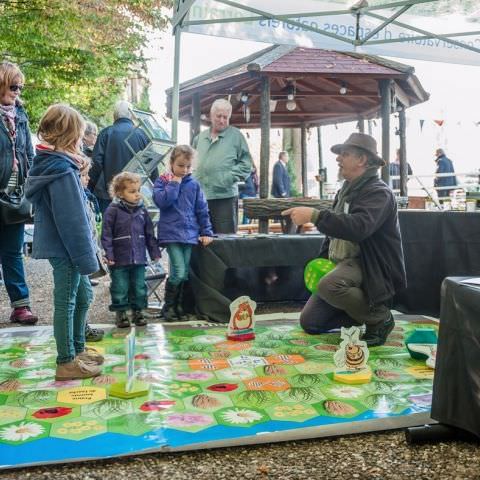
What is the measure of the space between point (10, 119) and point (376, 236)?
257 centimetres

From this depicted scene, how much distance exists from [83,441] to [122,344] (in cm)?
154

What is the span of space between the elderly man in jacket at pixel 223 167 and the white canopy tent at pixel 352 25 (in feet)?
1.21

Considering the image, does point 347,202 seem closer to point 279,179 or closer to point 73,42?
point 73,42

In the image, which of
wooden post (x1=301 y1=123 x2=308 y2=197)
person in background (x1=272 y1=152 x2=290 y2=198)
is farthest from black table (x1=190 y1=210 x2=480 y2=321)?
person in background (x1=272 y1=152 x2=290 y2=198)

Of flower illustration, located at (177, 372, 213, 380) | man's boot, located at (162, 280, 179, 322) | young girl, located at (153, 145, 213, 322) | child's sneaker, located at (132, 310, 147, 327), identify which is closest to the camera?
flower illustration, located at (177, 372, 213, 380)

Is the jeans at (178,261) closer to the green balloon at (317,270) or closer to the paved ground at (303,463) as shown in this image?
the green balloon at (317,270)

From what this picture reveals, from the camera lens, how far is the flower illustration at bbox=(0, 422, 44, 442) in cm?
221

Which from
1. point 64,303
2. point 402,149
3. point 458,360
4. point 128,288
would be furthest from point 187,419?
point 402,149

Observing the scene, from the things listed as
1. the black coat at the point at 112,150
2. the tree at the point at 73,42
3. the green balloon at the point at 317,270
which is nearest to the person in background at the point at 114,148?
the black coat at the point at 112,150

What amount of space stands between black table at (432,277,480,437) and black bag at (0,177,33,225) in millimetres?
2896

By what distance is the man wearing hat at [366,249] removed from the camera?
11.6ft

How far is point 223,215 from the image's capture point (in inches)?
207

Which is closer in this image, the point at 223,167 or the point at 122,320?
the point at 122,320

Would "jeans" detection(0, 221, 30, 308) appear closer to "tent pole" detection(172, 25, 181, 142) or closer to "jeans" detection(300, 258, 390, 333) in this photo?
"tent pole" detection(172, 25, 181, 142)
